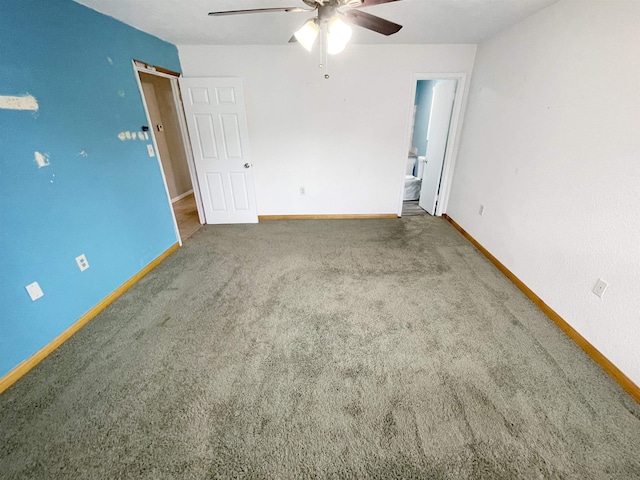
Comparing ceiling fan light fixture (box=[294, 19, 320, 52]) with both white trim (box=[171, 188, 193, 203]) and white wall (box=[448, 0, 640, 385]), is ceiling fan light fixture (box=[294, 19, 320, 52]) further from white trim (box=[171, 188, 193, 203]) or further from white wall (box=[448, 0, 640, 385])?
white trim (box=[171, 188, 193, 203])

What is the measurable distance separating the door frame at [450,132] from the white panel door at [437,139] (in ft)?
0.17

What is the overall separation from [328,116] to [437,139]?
1.67 m

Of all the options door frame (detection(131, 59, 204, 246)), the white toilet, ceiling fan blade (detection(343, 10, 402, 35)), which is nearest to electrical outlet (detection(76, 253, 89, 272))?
door frame (detection(131, 59, 204, 246))

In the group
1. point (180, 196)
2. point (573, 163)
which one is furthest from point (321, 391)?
point (180, 196)

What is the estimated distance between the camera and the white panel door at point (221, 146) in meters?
3.30

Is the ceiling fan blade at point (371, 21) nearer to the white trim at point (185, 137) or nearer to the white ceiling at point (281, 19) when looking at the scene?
the white ceiling at point (281, 19)

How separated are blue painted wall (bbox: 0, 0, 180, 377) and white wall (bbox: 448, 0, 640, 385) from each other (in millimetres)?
3608

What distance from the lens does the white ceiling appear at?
6.68ft

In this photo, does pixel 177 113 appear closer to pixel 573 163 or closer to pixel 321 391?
pixel 321 391

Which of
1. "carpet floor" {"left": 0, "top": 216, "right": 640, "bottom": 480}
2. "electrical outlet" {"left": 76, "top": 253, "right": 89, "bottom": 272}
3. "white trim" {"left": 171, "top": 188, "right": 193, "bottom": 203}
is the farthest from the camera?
"white trim" {"left": 171, "top": 188, "right": 193, "bottom": 203}

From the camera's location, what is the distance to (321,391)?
1506 millimetres

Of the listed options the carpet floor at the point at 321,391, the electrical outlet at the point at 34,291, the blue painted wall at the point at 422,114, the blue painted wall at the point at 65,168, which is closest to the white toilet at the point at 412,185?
the blue painted wall at the point at 422,114

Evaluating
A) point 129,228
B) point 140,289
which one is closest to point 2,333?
point 140,289

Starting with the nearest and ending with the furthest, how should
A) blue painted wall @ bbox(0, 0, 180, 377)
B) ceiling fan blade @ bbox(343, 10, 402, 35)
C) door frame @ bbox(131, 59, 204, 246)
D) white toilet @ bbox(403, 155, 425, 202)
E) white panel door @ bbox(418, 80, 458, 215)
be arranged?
ceiling fan blade @ bbox(343, 10, 402, 35) < blue painted wall @ bbox(0, 0, 180, 377) < door frame @ bbox(131, 59, 204, 246) < white panel door @ bbox(418, 80, 458, 215) < white toilet @ bbox(403, 155, 425, 202)
